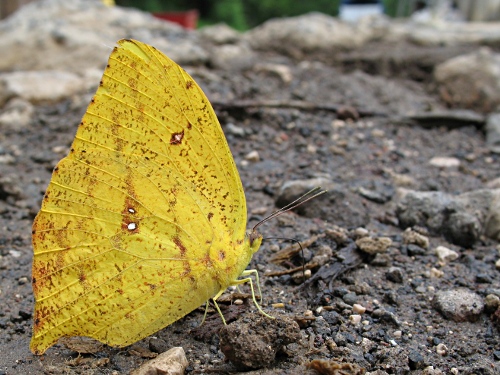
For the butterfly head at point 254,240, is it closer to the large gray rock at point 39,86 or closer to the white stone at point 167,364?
the white stone at point 167,364

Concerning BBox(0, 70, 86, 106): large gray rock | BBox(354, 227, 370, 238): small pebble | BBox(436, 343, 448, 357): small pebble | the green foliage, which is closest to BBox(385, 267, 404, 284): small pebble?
BBox(354, 227, 370, 238): small pebble

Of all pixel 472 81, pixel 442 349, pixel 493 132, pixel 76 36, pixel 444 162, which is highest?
pixel 76 36

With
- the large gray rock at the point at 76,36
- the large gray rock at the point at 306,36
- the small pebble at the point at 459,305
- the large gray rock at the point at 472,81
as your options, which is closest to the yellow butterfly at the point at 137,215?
the small pebble at the point at 459,305

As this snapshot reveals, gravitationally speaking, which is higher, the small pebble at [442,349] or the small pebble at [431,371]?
the small pebble at [431,371]

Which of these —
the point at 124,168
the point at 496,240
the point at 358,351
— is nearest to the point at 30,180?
the point at 124,168

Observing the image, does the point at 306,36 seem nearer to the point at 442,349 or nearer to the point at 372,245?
the point at 372,245

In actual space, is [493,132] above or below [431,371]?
above

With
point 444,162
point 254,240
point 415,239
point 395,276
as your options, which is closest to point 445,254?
point 415,239
